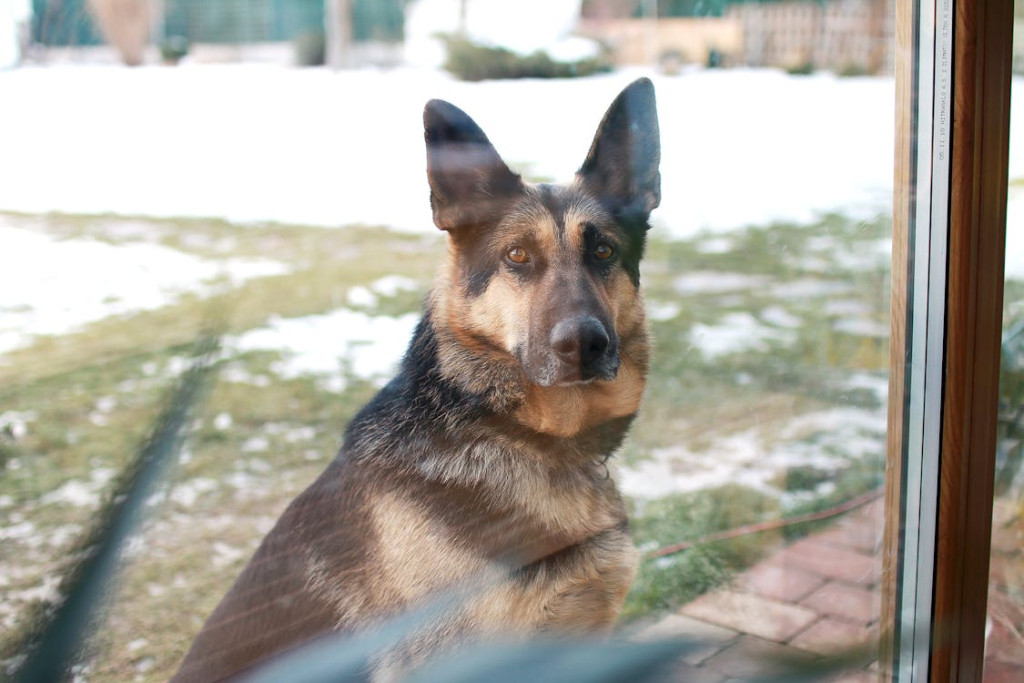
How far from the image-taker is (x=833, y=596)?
7.43ft

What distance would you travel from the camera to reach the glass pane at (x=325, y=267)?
1.17 meters

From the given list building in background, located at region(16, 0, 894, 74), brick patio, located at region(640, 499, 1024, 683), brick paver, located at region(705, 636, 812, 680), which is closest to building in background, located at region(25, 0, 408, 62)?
building in background, located at region(16, 0, 894, 74)

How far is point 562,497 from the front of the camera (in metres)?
1.51

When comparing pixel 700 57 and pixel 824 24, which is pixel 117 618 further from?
pixel 824 24

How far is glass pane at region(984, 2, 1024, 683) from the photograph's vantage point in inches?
80.9

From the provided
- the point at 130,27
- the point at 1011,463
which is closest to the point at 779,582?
the point at 1011,463

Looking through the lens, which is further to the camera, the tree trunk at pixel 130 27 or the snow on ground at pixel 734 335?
the snow on ground at pixel 734 335

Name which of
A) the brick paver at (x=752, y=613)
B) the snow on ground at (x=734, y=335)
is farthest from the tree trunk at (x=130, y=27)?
the snow on ground at (x=734, y=335)

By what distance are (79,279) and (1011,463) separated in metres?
2.25

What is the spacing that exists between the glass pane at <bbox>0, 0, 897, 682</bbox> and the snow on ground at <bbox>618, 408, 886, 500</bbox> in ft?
1.14

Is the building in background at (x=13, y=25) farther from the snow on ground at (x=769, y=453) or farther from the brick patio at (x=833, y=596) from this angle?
the snow on ground at (x=769, y=453)

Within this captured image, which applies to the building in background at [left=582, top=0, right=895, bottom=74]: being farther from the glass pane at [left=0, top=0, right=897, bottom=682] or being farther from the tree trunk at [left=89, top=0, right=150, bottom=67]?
the tree trunk at [left=89, top=0, right=150, bottom=67]

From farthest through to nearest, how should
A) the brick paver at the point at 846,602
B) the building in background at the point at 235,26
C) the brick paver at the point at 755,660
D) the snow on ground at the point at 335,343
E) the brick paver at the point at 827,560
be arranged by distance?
the brick paver at the point at 827,560 < the brick paver at the point at 846,602 < the snow on ground at the point at 335,343 < the building in background at the point at 235,26 < the brick paver at the point at 755,660

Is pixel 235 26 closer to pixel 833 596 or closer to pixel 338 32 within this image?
pixel 338 32
